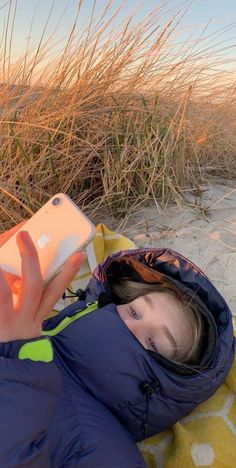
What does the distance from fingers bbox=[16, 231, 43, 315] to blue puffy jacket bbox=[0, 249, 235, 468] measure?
8cm

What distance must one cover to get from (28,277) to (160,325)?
59 centimetres

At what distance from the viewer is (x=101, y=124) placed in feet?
8.46

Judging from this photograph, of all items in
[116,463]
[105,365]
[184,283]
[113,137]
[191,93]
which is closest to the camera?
[116,463]

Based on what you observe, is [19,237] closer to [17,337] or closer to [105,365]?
[17,337]

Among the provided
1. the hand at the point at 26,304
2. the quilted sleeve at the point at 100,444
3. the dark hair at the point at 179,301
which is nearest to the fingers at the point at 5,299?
the hand at the point at 26,304

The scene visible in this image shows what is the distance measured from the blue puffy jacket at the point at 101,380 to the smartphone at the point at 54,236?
0.62 feet

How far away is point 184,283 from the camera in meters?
1.61

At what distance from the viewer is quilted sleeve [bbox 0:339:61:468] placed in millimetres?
969

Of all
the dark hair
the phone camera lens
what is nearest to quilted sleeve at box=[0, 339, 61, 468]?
the phone camera lens

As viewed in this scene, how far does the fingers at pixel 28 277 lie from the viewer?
3.12 ft

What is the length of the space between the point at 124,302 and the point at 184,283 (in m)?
0.20

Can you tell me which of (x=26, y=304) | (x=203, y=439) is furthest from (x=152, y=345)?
(x=26, y=304)

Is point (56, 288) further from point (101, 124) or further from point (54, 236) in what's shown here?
point (101, 124)

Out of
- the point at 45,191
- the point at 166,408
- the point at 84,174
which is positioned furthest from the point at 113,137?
the point at 166,408
